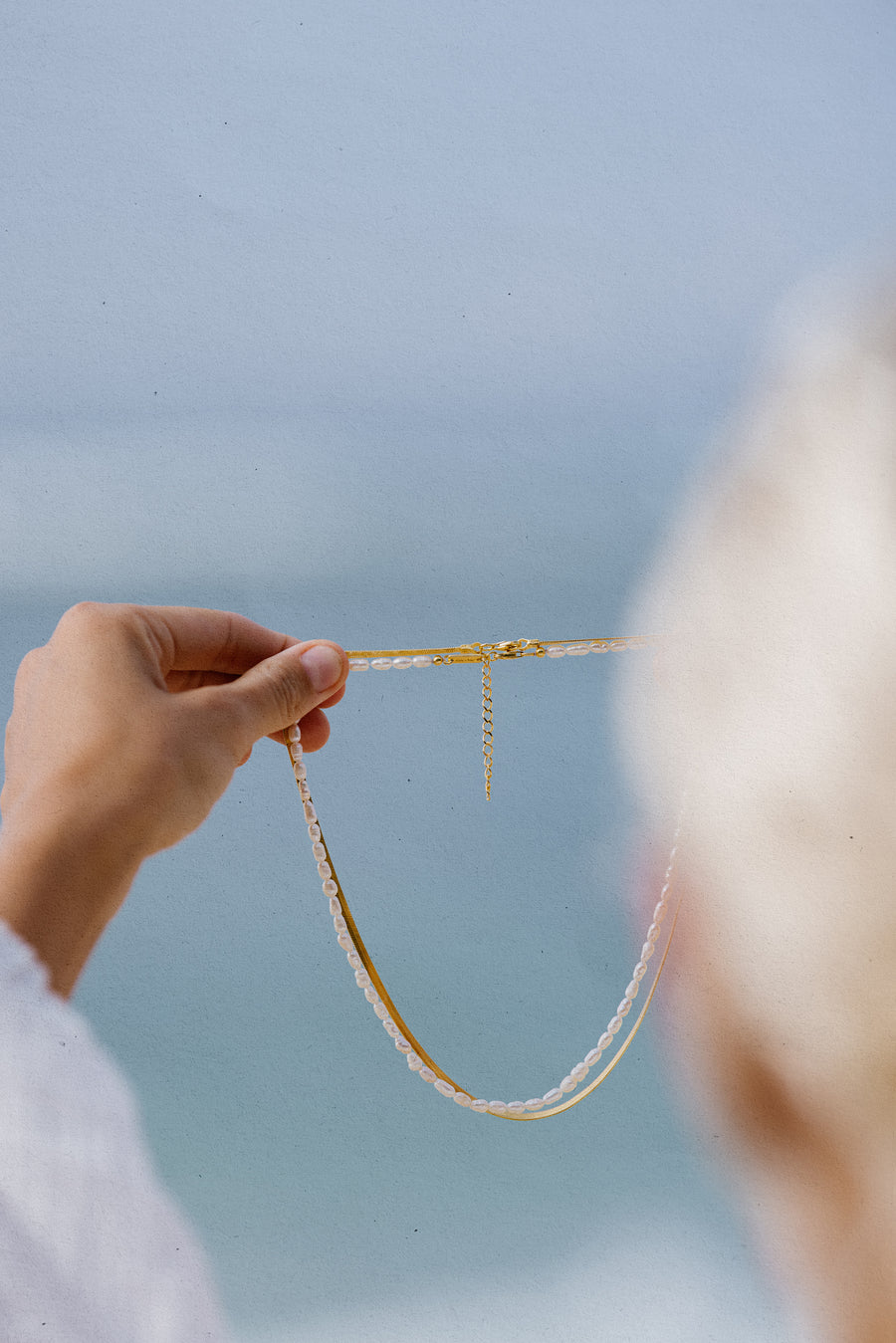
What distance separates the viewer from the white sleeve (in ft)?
1.54

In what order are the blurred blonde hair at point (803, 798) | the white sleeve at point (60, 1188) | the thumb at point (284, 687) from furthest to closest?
the blurred blonde hair at point (803, 798), the thumb at point (284, 687), the white sleeve at point (60, 1188)

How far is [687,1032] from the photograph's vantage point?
1018 mm

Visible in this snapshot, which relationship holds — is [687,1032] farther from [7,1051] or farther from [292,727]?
[7,1051]

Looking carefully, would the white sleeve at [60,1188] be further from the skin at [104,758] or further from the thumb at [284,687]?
the thumb at [284,687]

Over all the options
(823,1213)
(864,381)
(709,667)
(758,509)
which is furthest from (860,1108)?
(864,381)

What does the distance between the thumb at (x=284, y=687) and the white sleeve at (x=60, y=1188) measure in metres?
0.17

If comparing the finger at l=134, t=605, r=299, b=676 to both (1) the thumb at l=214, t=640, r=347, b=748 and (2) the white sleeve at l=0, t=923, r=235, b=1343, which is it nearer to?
(1) the thumb at l=214, t=640, r=347, b=748

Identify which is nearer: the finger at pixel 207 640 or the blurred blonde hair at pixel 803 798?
the finger at pixel 207 640

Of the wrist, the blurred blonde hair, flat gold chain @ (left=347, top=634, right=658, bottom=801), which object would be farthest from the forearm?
the blurred blonde hair

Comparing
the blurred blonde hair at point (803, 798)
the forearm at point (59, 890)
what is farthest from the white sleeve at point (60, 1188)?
the blurred blonde hair at point (803, 798)

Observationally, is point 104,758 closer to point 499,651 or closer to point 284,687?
point 284,687

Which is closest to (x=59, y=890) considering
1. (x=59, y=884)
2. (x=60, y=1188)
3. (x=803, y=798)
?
(x=59, y=884)

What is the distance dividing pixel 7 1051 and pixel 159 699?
0.19 metres

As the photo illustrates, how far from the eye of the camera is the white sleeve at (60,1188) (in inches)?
18.5
